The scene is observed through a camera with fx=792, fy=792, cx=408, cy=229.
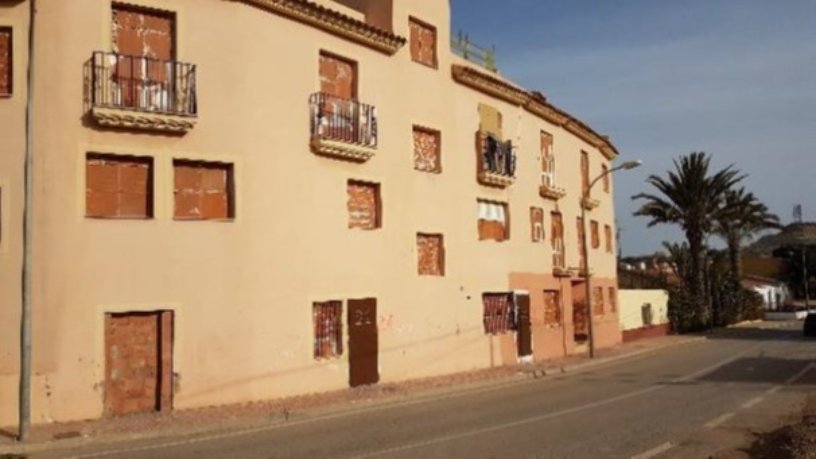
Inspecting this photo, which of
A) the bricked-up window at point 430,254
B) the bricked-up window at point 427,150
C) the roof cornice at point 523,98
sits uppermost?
the roof cornice at point 523,98

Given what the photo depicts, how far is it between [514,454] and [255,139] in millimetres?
9681

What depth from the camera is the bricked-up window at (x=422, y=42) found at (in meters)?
23.0

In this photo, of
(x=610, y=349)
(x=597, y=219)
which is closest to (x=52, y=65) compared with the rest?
(x=610, y=349)

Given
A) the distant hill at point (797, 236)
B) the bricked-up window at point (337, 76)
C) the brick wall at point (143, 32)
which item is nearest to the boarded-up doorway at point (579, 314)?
the bricked-up window at point (337, 76)

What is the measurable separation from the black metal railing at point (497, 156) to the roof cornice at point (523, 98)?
1.59 m

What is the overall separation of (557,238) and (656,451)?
2062 cm

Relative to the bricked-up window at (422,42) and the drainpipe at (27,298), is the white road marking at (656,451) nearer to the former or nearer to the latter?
the drainpipe at (27,298)

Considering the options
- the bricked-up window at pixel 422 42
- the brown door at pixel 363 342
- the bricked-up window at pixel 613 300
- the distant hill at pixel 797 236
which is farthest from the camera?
the distant hill at pixel 797 236

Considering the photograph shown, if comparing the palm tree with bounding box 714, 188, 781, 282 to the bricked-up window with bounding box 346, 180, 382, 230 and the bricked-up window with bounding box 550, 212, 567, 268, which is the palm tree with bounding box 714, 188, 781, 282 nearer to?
the bricked-up window with bounding box 550, 212, 567, 268

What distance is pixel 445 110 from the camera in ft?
78.0

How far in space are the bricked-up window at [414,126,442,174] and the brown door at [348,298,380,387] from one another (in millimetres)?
4709

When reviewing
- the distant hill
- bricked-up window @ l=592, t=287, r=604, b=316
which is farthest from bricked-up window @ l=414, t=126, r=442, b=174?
the distant hill

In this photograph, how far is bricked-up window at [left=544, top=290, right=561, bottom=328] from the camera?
29.4 m

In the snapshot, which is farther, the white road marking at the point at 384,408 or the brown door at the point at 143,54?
the brown door at the point at 143,54
